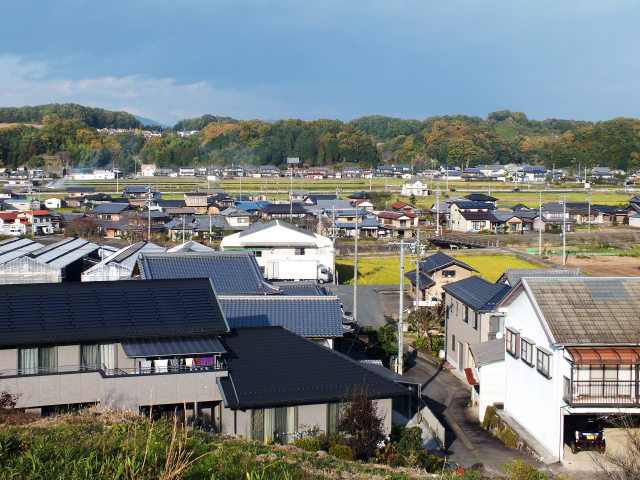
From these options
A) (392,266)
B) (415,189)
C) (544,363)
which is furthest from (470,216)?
(544,363)

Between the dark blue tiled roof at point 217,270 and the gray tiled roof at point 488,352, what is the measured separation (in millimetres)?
4171

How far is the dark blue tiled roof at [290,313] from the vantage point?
33.1 ft

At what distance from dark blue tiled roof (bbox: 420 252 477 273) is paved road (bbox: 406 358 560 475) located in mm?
4176

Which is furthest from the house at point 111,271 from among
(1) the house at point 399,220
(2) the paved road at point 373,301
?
(1) the house at point 399,220

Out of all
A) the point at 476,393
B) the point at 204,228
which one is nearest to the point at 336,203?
the point at 204,228

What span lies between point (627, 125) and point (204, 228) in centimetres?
5401

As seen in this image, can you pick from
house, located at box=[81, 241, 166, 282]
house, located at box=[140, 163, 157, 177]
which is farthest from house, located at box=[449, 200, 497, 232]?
house, located at box=[140, 163, 157, 177]

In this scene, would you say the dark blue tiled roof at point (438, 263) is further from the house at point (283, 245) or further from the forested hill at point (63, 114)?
the forested hill at point (63, 114)

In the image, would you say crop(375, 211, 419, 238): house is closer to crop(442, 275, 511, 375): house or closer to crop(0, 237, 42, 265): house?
crop(0, 237, 42, 265): house

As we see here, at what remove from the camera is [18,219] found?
107 ft

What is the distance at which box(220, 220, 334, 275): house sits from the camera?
1969 cm

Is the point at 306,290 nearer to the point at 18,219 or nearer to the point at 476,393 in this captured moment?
the point at 476,393

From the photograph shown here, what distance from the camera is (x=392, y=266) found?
2355cm

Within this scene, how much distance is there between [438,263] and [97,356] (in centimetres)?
1075
